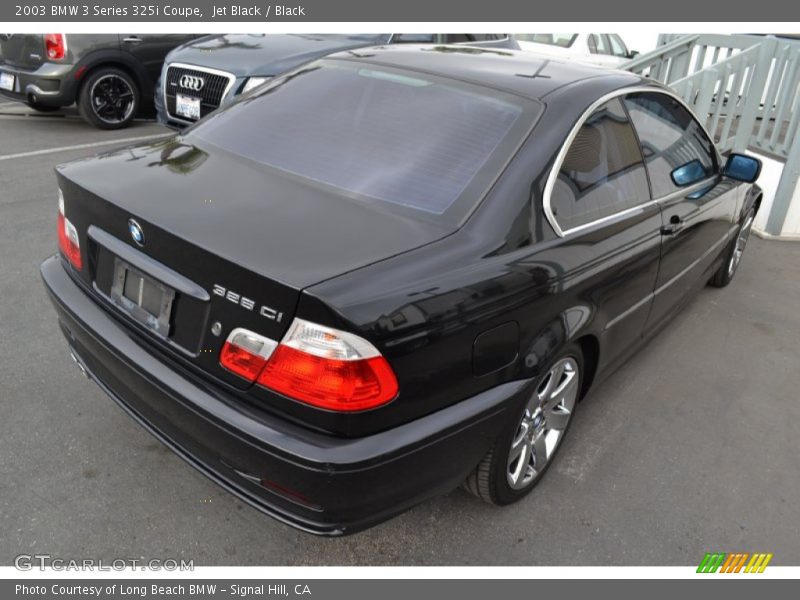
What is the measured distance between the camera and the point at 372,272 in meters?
1.94

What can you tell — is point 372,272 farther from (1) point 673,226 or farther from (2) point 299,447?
(1) point 673,226

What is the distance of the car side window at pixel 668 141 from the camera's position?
311 centimetres

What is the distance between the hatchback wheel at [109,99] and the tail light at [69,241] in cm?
614

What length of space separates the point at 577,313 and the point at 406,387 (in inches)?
36.1

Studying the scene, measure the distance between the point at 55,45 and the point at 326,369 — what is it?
7456mm

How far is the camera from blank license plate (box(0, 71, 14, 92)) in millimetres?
7801

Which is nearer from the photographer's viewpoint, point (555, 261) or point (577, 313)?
point (555, 261)

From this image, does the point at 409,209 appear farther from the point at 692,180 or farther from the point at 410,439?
the point at 692,180

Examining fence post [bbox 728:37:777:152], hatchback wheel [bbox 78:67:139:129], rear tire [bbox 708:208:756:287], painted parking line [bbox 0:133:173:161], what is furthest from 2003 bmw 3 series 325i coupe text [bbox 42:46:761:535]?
hatchback wheel [bbox 78:67:139:129]

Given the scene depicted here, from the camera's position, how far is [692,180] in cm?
353

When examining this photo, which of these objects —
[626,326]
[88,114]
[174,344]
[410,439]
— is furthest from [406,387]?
[88,114]

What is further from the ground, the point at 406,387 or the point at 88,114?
the point at 406,387

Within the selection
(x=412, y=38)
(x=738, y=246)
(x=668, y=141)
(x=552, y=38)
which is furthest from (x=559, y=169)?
(x=552, y=38)

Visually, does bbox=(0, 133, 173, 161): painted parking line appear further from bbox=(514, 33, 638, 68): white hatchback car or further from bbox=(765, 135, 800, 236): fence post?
bbox=(514, 33, 638, 68): white hatchback car
